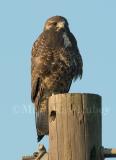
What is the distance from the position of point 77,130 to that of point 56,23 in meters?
4.79

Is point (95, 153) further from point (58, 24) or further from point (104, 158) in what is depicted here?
point (58, 24)

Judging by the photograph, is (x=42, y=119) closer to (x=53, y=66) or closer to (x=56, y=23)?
(x=53, y=66)

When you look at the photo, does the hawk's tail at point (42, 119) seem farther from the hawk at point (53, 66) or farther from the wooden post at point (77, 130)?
the wooden post at point (77, 130)

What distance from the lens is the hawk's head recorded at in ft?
26.9

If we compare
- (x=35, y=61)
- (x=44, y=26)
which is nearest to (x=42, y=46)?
(x=35, y=61)

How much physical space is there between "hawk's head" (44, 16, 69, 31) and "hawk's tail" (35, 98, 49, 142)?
1.37 meters

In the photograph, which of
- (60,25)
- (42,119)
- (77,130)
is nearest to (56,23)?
(60,25)

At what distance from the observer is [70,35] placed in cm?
802

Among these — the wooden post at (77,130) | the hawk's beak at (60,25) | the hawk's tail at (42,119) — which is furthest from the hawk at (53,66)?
the wooden post at (77,130)

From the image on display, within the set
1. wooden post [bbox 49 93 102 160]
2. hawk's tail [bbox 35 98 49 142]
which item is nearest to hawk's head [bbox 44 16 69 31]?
hawk's tail [bbox 35 98 49 142]

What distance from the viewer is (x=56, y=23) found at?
8312 mm

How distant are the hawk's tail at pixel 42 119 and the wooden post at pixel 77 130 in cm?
201

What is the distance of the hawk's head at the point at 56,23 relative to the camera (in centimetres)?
819

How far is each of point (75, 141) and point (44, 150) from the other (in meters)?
0.32
